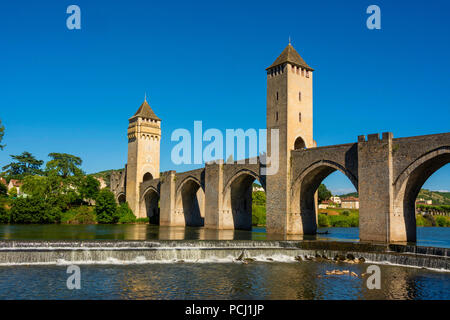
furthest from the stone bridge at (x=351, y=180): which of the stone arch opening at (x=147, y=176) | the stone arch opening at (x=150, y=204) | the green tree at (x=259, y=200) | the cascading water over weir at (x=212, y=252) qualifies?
the green tree at (x=259, y=200)

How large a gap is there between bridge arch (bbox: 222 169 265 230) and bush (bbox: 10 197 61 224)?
2302 cm

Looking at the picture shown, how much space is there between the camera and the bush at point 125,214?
2100 inches

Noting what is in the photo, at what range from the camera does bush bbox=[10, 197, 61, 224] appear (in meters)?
47.8

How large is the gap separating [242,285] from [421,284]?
227 inches

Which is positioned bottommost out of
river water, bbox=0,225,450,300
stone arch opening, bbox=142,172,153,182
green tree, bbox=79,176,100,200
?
river water, bbox=0,225,450,300

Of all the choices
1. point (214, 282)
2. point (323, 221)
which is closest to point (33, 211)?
point (323, 221)

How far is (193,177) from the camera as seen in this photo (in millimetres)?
43219

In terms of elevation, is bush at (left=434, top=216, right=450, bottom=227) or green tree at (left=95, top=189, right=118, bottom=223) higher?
green tree at (left=95, top=189, right=118, bottom=223)

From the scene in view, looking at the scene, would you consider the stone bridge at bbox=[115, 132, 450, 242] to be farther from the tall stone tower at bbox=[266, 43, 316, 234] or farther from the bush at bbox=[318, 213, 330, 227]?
→ the bush at bbox=[318, 213, 330, 227]

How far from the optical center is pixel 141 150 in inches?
2221

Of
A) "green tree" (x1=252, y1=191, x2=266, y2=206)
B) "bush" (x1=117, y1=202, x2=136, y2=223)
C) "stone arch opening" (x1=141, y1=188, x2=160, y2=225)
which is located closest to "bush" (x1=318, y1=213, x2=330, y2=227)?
"green tree" (x1=252, y1=191, x2=266, y2=206)

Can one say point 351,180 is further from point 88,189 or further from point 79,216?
point 88,189

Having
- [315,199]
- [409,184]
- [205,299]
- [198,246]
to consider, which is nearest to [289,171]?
[315,199]
